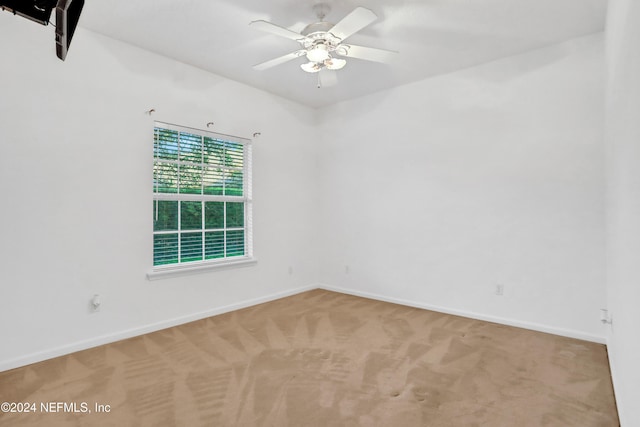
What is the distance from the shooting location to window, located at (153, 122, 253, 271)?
3.57 meters

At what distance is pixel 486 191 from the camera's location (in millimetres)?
3697

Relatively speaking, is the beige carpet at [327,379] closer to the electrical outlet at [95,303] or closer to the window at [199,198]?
the electrical outlet at [95,303]

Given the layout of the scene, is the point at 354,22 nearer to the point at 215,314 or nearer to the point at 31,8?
the point at 31,8

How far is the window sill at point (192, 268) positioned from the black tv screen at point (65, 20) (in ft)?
7.00

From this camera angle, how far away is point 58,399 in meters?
2.16

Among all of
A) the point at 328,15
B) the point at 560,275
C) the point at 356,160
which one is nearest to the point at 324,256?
the point at 356,160

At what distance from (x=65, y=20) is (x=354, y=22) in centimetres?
168

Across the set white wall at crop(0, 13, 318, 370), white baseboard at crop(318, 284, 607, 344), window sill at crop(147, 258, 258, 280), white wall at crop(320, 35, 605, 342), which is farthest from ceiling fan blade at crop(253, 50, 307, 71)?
white baseboard at crop(318, 284, 607, 344)

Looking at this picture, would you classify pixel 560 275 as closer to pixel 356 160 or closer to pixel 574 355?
pixel 574 355

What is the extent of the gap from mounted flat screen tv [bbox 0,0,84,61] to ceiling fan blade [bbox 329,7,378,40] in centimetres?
155

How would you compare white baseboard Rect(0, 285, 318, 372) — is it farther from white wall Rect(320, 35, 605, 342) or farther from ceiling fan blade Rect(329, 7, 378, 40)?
ceiling fan blade Rect(329, 7, 378, 40)

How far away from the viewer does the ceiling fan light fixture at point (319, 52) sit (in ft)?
8.59

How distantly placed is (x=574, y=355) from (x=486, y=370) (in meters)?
0.89

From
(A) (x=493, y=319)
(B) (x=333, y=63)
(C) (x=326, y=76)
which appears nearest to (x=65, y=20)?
(B) (x=333, y=63)
